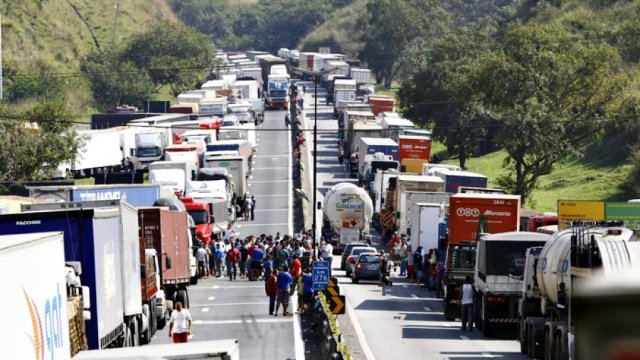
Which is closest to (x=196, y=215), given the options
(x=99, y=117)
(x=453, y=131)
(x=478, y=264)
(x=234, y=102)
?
(x=478, y=264)

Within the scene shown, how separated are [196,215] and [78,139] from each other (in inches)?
1223

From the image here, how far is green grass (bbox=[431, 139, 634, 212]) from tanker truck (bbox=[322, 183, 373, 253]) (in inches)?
706

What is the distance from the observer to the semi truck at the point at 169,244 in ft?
108

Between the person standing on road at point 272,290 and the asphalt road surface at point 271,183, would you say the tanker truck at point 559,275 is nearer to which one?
the person standing on road at point 272,290

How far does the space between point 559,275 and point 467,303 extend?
9209 millimetres

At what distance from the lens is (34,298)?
49.5 feet

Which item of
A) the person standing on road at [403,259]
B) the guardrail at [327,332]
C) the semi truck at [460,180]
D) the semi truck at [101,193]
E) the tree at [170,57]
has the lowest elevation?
the person standing on road at [403,259]

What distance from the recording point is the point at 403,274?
172ft

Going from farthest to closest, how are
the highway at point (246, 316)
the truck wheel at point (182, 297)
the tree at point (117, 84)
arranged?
1. the tree at point (117, 84)
2. the truck wheel at point (182, 297)
3. the highway at point (246, 316)

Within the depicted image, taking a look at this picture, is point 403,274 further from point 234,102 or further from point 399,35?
point 399,35

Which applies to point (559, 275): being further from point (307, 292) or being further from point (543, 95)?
point (543, 95)

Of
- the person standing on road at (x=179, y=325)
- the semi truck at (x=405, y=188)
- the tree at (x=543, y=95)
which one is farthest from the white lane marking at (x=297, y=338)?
the tree at (x=543, y=95)

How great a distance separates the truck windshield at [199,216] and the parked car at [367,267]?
9.01 metres

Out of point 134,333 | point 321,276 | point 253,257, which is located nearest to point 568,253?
point 134,333
